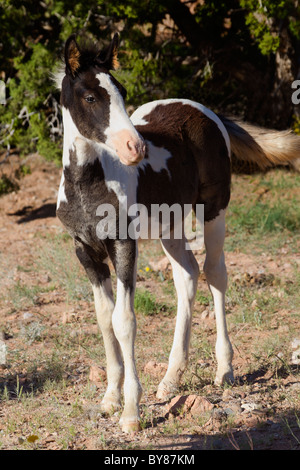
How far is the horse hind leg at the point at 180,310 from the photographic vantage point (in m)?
3.95

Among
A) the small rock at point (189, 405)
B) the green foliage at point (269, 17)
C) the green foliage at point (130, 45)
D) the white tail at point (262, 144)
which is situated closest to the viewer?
the small rock at point (189, 405)

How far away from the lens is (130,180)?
139 inches

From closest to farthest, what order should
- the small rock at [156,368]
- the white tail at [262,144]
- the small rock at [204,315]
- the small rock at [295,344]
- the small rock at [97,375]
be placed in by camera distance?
the small rock at [97,375]
the small rock at [156,368]
the small rock at [295,344]
the white tail at [262,144]
the small rock at [204,315]

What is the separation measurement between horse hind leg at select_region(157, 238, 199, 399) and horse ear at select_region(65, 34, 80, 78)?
1.50 metres

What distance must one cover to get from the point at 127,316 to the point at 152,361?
1.06 meters

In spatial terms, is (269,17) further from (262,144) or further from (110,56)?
(110,56)

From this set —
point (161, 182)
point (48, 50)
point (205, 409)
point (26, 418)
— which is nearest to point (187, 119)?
point (161, 182)

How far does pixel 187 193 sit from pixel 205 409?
1420mm

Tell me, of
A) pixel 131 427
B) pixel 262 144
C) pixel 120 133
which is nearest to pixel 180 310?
pixel 131 427

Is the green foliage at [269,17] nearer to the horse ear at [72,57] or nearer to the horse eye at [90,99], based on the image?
the horse ear at [72,57]

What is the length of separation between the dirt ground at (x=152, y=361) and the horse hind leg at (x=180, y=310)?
0.32ft

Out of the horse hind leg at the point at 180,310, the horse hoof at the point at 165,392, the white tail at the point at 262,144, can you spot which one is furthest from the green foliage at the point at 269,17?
the horse hoof at the point at 165,392

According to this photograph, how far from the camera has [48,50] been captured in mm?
8406

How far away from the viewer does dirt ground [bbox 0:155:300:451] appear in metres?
3.27
